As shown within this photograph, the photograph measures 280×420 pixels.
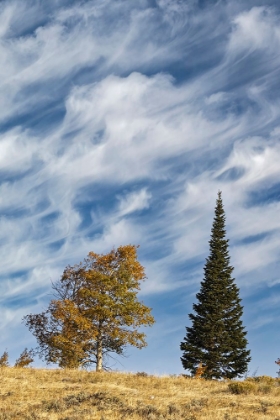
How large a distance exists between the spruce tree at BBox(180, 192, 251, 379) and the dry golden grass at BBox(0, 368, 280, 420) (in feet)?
67.6

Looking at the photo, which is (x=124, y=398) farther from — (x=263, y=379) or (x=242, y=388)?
(x=263, y=379)

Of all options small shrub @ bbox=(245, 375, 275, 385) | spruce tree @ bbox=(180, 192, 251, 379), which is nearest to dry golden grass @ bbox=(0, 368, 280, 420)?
small shrub @ bbox=(245, 375, 275, 385)

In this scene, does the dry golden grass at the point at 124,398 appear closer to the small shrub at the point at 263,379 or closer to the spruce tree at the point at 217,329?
the small shrub at the point at 263,379

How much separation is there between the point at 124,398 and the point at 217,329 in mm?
30240

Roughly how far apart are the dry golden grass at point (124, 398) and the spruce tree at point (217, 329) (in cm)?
2061

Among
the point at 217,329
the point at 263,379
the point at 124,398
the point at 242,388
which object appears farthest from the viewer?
the point at 217,329

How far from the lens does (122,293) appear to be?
45.2 meters

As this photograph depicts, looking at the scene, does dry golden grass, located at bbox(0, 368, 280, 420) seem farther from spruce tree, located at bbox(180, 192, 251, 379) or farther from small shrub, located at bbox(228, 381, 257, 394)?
spruce tree, located at bbox(180, 192, 251, 379)

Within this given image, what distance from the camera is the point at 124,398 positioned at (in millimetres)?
23953

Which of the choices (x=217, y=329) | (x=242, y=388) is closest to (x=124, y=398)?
(x=242, y=388)

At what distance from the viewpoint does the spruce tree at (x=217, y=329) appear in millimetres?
50875

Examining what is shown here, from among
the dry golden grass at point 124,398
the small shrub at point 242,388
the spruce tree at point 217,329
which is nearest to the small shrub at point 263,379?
the dry golden grass at point 124,398

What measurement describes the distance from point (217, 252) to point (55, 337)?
2295 cm

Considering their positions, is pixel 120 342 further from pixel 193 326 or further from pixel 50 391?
pixel 50 391
